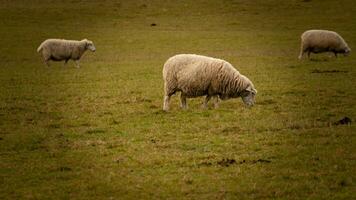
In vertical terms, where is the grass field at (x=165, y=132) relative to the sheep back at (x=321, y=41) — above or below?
below

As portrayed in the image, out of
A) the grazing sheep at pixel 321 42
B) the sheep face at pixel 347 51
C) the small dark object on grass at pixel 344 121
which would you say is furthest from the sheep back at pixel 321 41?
the small dark object on grass at pixel 344 121

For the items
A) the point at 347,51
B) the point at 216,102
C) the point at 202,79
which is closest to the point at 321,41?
the point at 347,51

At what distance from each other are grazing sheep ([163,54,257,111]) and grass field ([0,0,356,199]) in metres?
0.53

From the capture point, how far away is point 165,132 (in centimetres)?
1362

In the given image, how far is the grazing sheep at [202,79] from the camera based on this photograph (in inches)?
637

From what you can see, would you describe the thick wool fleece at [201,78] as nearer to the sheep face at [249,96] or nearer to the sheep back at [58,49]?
the sheep face at [249,96]

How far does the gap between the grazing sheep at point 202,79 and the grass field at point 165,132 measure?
1.73 feet

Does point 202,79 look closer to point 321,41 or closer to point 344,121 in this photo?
point 344,121

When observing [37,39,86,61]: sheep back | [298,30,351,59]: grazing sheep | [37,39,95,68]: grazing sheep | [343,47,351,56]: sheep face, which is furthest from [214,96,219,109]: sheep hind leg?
[343,47,351,56]: sheep face

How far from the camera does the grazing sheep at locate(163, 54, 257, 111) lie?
637 inches

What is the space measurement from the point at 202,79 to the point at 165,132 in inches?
118

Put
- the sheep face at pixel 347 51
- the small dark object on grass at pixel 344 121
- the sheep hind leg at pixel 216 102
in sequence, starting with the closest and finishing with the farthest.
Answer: the small dark object on grass at pixel 344 121 → the sheep hind leg at pixel 216 102 → the sheep face at pixel 347 51

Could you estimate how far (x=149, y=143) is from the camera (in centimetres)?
1255

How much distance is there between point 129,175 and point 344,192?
11.7 ft
